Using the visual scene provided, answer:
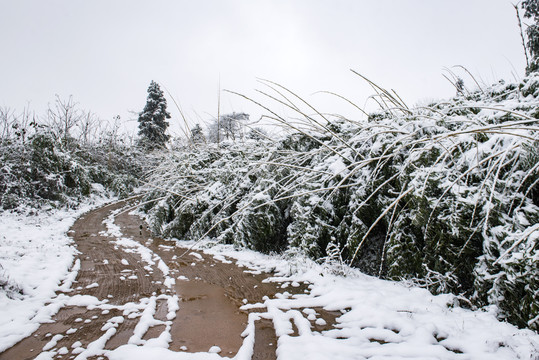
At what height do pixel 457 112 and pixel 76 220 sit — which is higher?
pixel 457 112

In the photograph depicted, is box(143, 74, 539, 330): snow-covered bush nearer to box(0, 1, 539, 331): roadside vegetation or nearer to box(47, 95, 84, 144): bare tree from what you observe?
box(0, 1, 539, 331): roadside vegetation

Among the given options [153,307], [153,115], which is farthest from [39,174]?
[153,115]

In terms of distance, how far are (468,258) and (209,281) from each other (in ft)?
7.73

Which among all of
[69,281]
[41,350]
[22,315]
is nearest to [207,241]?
[69,281]

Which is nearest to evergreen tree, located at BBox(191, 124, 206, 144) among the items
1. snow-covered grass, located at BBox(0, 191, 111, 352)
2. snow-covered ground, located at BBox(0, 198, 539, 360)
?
snow-covered grass, located at BBox(0, 191, 111, 352)

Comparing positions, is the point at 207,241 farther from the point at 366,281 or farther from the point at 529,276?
the point at 529,276

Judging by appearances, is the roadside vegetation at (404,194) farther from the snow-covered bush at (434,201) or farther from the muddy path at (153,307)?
the muddy path at (153,307)

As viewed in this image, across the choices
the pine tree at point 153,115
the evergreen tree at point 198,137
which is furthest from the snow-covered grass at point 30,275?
the pine tree at point 153,115

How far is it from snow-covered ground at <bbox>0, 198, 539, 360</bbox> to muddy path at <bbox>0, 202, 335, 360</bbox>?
3 centimetres

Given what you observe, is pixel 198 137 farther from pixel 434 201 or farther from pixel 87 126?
pixel 87 126

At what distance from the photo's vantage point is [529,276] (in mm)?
1531

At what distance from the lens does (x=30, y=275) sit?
295 centimetres

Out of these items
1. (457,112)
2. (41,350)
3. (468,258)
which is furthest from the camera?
(457,112)

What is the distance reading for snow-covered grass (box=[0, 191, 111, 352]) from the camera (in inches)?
78.8
